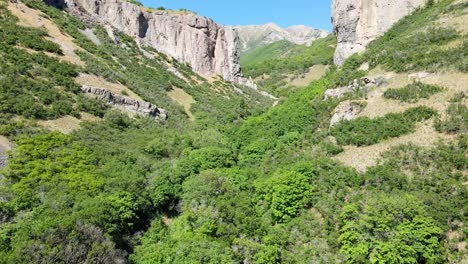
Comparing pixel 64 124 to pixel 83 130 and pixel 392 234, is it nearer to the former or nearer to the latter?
pixel 83 130

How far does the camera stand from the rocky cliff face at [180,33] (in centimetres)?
9069

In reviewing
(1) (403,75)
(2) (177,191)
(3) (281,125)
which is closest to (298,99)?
(3) (281,125)

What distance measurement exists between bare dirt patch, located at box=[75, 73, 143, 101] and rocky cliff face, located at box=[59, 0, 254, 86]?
1154 inches

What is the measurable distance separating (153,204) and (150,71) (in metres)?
48.0

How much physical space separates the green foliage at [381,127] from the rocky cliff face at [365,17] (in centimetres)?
2517

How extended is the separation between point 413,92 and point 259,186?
2040 centimetres

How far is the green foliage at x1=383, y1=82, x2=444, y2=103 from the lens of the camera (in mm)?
40812

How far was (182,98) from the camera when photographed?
7781cm

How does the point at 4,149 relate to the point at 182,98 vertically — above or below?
below

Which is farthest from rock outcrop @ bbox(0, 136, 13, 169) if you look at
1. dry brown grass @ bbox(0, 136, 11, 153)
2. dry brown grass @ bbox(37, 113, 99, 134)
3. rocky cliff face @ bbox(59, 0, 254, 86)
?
rocky cliff face @ bbox(59, 0, 254, 86)

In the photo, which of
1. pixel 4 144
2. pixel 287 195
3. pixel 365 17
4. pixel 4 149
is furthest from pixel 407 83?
pixel 4 144

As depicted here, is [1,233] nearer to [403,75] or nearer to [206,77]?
[403,75]

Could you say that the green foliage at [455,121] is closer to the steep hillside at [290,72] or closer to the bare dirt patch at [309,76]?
the steep hillside at [290,72]

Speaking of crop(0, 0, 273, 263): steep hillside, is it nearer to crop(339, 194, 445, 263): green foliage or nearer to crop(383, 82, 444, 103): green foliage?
crop(339, 194, 445, 263): green foliage
